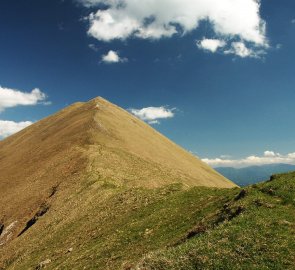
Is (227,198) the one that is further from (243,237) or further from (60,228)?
(60,228)

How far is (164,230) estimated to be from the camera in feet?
99.5

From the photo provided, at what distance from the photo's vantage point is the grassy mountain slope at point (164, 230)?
67.2 ft

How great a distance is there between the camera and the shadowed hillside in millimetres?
55719

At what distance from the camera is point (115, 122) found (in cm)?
10794

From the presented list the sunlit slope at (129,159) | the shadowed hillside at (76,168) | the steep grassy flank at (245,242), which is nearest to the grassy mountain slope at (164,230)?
the steep grassy flank at (245,242)

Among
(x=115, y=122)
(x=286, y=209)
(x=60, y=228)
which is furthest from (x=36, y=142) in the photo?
(x=286, y=209)

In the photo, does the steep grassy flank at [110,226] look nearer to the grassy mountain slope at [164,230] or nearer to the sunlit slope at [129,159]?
the grassy mountain slope at [164,230]

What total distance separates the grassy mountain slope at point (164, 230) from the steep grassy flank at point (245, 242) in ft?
0.16

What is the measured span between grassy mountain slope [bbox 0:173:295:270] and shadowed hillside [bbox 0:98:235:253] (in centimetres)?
447

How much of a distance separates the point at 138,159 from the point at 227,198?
1768 inches

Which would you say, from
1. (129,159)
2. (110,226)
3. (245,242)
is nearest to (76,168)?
(129,159)

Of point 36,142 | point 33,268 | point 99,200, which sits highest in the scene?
point 36,142

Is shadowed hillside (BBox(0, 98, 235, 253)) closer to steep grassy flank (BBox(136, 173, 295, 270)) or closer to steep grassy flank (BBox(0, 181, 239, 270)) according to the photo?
steep grassy flank (BBox(0, 181, 239, 270))

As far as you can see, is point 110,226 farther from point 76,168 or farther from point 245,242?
point 76,168
